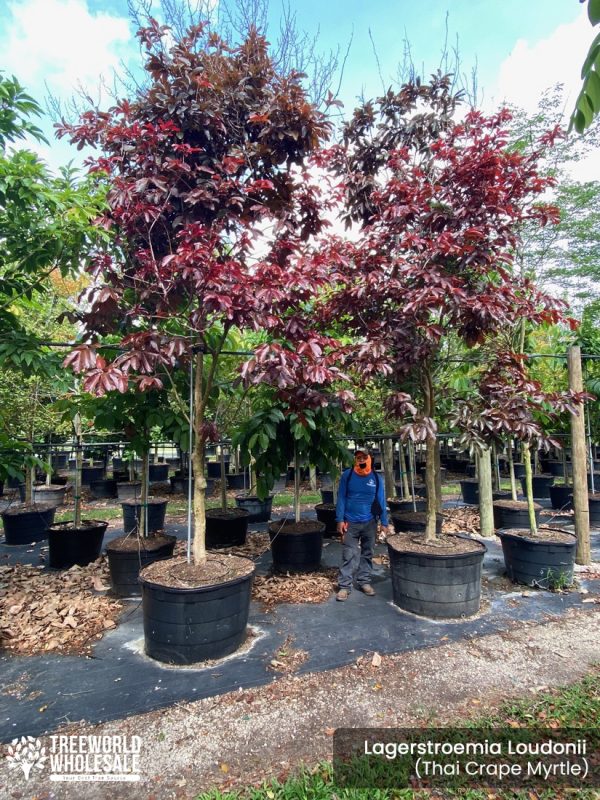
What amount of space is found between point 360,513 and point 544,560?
6.12ft

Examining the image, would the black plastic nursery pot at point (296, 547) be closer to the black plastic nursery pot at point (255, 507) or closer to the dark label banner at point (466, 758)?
the dark label banner at point (466, 758)

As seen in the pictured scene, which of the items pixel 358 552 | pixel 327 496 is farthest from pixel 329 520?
pixel 358 552

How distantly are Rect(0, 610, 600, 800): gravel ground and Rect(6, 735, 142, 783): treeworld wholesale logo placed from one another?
0.04 meters

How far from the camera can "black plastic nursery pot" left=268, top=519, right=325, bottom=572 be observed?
4.97 metres

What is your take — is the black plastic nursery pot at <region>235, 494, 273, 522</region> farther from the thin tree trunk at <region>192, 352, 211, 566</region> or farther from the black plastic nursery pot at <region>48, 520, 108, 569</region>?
the thin tree trunk at <region>192, 352, 211, 566</region>

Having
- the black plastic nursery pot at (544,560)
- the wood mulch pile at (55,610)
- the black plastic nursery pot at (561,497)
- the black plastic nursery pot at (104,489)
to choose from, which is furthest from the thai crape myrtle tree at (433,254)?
the black plastic nursery pot at (104,489)

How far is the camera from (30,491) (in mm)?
7438

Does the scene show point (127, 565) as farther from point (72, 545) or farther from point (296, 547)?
point (296, 547)

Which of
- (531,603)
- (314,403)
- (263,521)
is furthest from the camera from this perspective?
(263,521)

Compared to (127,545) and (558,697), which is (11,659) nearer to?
(127,545)

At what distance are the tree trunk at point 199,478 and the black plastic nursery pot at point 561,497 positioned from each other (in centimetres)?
Answer: 809

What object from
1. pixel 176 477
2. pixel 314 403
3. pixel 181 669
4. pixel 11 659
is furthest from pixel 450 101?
pixel 176 477

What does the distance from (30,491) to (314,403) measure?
19.6ft

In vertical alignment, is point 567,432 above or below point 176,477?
above
